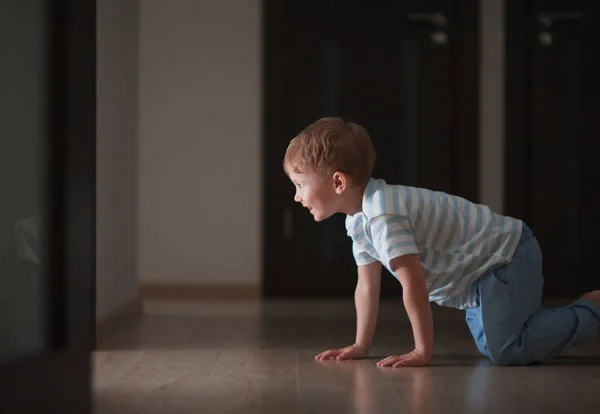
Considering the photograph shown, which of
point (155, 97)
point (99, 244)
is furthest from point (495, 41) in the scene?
point (99, 244)

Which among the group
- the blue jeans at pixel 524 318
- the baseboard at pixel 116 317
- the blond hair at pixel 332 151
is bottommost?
the baseboard at pixel 116 317

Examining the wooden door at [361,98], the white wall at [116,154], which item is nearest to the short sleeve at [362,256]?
the white wall at [116,154]

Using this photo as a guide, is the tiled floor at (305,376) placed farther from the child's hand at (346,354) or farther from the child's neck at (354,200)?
the child's neck at (354,200)

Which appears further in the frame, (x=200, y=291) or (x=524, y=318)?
(x=200, y=291)

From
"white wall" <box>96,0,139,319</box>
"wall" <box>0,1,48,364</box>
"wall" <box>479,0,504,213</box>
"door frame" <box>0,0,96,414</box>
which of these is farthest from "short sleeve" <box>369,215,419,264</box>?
"wall" <box>479,0,504,213</box>

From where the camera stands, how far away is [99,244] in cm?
266

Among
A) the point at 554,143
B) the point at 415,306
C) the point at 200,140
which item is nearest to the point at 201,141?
the point at 200,140

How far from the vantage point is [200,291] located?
3.98 metres

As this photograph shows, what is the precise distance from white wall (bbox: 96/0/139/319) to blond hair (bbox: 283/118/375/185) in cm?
84

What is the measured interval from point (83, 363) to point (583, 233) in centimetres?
298

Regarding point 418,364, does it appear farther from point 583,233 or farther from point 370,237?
point 583,233

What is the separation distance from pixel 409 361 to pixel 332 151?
1.60ft

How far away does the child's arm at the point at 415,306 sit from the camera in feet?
6.35

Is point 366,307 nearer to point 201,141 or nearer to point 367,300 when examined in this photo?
point 367,300
